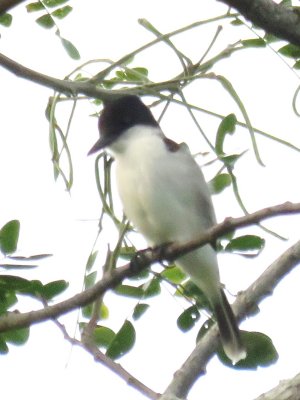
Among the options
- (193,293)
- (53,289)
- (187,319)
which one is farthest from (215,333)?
(53,289)

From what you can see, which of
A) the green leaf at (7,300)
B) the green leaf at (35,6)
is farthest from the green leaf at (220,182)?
the green leaf at (35,6)

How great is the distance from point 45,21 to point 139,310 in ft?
3.94

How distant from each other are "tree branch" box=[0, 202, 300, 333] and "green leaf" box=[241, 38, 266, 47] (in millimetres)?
954

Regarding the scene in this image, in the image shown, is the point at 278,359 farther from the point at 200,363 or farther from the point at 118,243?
the point at 118,243

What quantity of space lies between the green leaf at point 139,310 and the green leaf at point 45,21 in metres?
1.16

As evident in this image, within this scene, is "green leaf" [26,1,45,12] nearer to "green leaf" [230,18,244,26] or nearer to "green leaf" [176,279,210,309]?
"green leaf" [230,18,244,26]

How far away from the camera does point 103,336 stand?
3498 millimetres

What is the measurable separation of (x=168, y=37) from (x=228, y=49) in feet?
0.85

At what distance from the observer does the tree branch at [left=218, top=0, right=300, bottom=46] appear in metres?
2.20

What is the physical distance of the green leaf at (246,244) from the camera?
3221 mm

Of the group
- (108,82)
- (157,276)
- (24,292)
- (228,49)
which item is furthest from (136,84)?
(24,292)

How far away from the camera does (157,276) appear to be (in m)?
3.49

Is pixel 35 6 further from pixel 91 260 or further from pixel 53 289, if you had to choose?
pixel 53 289

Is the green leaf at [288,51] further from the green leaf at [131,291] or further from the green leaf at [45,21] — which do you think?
the green leaf at [131,291]
